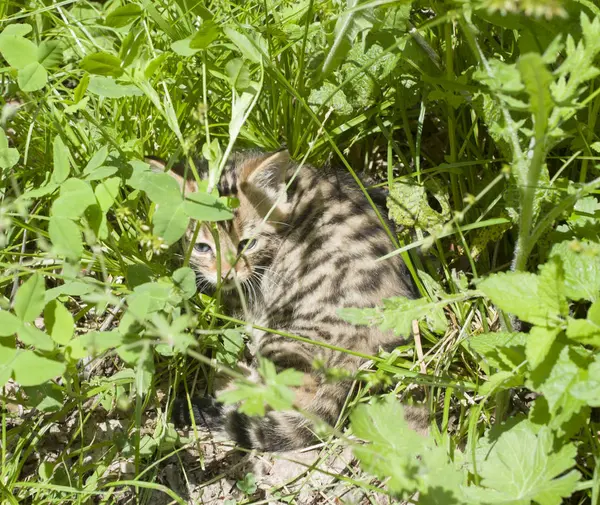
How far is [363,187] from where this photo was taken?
2.87m

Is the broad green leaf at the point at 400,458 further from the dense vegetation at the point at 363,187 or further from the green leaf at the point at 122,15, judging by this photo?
the green leaf at the point at 122,15

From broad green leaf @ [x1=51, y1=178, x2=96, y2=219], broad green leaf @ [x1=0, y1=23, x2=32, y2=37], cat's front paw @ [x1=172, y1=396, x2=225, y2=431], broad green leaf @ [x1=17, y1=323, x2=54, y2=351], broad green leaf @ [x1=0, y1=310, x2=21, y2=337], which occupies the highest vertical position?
broad green leaf @ [x1=0, y1=23, x2=32, y2=37]

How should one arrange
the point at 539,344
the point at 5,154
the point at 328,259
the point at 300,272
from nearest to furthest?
the point at 539,344, the point at 5,154, the point at 328,259, the point at 300,272

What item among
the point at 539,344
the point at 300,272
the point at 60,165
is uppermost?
the point at 60,165

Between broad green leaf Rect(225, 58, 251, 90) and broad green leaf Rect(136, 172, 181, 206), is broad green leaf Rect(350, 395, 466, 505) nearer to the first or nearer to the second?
broad green leaf Rect(136, 172, 181, 206)

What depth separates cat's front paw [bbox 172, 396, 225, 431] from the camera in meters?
2.78

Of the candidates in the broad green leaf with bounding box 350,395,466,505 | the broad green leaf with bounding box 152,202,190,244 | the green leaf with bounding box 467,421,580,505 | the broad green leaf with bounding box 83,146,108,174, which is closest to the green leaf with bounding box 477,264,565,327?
the green leaf with bounding box 467,421,580,505

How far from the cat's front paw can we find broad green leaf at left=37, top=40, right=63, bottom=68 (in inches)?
59.2

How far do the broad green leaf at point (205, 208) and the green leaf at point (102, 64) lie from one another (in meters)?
0.54

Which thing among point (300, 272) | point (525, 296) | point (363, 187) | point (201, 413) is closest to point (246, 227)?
point (300, 272)

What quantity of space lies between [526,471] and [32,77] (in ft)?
6.94

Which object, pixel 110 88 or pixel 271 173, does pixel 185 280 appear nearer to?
pixel 110 88

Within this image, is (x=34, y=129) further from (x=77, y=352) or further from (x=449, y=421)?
(x=449, y=421)

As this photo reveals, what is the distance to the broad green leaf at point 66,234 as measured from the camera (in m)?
2.13
